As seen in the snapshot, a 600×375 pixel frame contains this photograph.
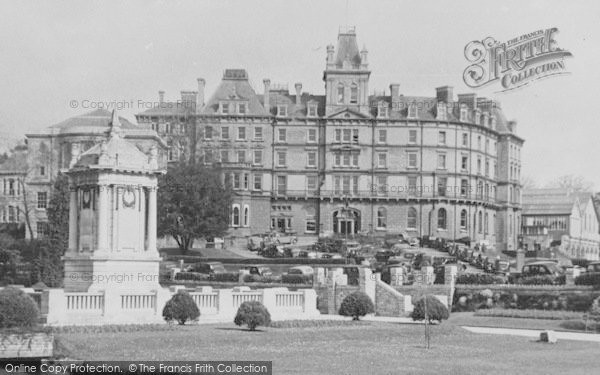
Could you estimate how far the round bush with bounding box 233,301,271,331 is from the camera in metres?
35.0

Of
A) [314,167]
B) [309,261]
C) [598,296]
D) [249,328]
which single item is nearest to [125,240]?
[249,328]

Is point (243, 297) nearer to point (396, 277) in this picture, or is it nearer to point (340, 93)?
point (396, 277)

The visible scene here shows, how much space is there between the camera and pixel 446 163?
4259 inches

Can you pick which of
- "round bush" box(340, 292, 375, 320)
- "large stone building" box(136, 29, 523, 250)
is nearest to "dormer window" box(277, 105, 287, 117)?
"large stone building" box(136, 29, 523, 250)

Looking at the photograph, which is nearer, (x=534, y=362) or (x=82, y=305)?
(x=534, y=362)

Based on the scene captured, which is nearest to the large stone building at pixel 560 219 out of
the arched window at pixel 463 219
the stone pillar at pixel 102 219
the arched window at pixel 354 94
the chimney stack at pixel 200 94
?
the arched window at pixel 463 219

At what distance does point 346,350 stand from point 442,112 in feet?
259

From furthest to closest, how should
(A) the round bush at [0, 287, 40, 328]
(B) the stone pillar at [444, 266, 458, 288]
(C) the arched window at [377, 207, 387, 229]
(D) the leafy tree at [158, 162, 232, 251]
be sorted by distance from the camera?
(C) the arched window at [377, 207, 387, 229] → (D) the leafy tree at [158, 162, 232, 251] → (B) the stone pillar at [444, 266, 458, 288] → (A) the round bush at [0, 287, 40, 328]

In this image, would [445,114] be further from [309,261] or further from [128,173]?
[128,173]

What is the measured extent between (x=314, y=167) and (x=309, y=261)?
36.1 meters

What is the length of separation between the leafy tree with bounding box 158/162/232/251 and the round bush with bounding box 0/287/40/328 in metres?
51.9

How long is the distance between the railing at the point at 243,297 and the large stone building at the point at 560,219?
80435 mm

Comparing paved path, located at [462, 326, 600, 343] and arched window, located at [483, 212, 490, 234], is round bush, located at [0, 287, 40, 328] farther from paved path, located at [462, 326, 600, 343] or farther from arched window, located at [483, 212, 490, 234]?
arched window, located at [483, 212, 490, 234]

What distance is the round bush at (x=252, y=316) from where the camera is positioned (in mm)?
34969
